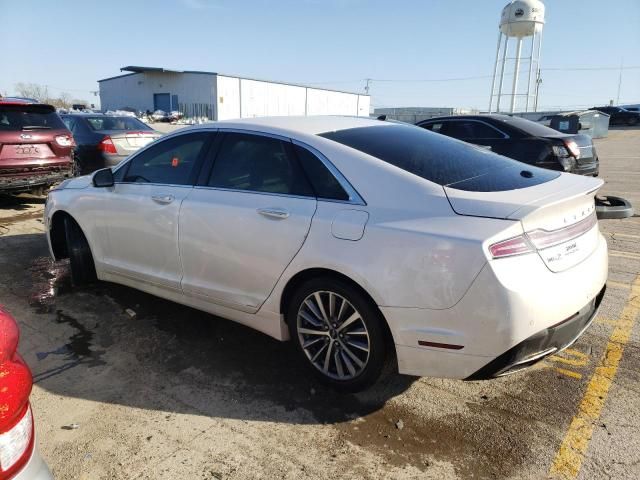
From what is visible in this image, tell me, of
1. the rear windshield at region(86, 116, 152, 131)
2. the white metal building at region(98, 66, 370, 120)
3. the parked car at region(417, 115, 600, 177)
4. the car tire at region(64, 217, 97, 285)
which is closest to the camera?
the car tire at region(64, 217, 97, 285)

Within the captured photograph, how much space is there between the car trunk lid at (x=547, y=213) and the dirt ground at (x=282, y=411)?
2.99ft

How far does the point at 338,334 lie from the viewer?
2.88 metres

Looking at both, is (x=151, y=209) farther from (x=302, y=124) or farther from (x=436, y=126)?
(x=436, y=126)

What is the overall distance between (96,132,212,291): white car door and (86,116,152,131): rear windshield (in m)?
6.63

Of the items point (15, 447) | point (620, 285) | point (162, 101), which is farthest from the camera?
point (162, 101)

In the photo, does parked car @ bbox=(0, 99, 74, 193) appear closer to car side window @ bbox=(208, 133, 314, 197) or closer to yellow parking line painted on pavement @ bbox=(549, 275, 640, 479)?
car side window @ bbox=(208, 133, 314, 197)

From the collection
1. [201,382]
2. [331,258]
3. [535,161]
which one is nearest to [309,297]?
[331,258]

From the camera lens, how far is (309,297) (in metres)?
2.92

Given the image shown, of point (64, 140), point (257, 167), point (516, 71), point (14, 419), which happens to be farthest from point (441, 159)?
point (516, 71)

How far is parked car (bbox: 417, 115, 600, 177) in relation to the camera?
7.76m

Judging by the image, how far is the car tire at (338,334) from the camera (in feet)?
8.87

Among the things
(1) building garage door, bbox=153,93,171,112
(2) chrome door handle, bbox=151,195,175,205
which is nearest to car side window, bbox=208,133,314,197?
(2) chrome door handle, bbox=151,195,175,205

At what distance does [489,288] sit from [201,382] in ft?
6.22

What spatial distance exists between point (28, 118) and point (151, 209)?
18.3 feet
